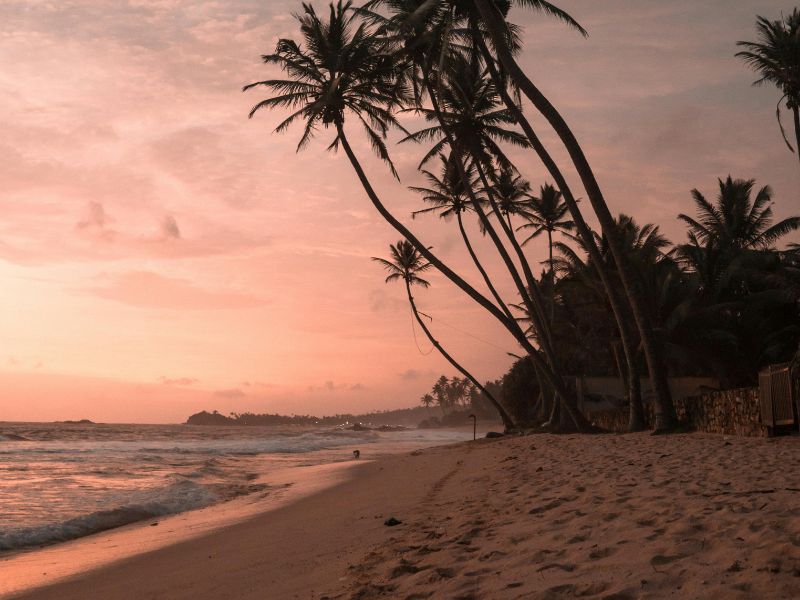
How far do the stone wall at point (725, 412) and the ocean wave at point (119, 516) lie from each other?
1009 cm

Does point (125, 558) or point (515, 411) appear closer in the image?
point (125, 558)

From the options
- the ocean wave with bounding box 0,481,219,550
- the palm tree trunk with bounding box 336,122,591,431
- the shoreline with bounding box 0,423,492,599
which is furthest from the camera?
the palm tree trunk with bounding box 336,122,591,431

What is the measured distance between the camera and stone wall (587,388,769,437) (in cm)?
1307

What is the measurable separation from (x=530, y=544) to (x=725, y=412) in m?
11.2

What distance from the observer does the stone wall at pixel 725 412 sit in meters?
13.1

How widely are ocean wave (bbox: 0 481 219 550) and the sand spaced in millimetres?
1002

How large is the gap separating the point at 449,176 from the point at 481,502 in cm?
2172

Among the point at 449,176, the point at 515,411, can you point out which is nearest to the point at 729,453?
the point at 449,176

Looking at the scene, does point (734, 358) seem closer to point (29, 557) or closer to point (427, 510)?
point (427, 510)

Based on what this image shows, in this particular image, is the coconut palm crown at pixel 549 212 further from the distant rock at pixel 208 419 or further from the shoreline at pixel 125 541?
the distant rock at pixel 208 419

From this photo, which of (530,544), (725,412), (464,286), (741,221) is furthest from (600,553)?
(741,221)

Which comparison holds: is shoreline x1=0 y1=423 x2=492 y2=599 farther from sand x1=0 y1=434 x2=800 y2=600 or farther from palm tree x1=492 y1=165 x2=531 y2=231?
palm tree x1=492 y1=165 x2=531 y2=231

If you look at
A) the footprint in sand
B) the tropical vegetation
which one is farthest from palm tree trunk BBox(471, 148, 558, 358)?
the footprint in sand

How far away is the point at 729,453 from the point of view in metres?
9.71
